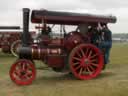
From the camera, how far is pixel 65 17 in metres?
9.92

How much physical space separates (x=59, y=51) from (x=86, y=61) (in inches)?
31.6

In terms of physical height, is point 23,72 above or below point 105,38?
below

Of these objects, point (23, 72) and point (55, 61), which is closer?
point (23, 72)

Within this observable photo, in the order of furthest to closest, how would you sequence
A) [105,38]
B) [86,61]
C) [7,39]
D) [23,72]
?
[7,39], [105,38], [86,61], [23,72]

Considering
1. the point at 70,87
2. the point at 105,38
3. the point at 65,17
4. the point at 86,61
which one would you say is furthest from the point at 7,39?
the point at 70,87

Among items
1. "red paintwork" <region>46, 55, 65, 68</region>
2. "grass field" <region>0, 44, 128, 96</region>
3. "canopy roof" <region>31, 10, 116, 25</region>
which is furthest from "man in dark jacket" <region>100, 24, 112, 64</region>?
"red paintwork" <region>46, 55, 65, 68</region>

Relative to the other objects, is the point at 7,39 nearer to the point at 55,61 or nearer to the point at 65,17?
the point at 55,61

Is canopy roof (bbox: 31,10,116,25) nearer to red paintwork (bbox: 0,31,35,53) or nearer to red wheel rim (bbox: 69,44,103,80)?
red wheel rim (bbox: 69,44,103,80)

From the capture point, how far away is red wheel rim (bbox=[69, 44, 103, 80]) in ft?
32.6

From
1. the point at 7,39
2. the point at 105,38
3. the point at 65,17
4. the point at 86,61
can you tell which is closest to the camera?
the point at 65,17

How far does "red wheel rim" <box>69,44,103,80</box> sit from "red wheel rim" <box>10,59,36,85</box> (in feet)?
3.61

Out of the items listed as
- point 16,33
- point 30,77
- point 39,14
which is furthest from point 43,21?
point 16,33

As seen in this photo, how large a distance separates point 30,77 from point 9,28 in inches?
506

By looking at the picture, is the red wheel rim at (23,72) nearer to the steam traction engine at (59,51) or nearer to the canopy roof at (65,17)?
the steam traction engine at (59,51)
